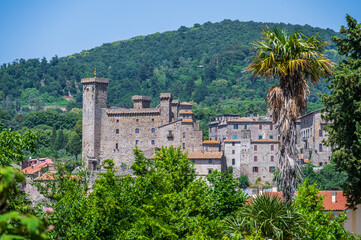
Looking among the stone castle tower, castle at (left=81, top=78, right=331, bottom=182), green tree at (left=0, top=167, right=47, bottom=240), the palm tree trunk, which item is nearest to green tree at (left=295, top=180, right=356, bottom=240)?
the palm tree trunk

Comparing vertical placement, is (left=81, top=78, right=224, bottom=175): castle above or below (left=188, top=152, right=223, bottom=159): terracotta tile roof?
above

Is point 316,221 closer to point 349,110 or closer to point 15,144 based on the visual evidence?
point 15,144

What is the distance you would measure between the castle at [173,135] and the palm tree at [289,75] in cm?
7001

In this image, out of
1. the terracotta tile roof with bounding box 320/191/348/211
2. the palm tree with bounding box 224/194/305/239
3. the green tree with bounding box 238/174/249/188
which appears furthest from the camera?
the green tree with bounding box 238/174/249/188

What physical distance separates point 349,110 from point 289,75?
39.1 feet

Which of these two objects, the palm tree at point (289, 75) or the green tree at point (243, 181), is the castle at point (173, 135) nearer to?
the green tree at point (243, 181)

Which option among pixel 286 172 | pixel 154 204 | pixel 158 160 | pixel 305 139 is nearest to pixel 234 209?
pixel 154 204

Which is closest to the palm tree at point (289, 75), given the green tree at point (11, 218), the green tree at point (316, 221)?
the green tree at point (316, 221)

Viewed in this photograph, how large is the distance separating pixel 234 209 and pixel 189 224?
12.0 ft

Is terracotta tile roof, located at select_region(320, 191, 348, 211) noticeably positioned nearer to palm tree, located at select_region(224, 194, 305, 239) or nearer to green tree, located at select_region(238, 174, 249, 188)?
palm tree, located at select_region(224, 194, 305, 239)

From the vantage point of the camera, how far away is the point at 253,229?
16.4 meters

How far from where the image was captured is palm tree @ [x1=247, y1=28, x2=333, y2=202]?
596 inches

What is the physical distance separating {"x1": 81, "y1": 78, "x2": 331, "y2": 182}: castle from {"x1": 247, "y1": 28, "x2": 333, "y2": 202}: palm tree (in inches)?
2756

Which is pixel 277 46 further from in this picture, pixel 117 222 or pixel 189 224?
pixel 117 222
